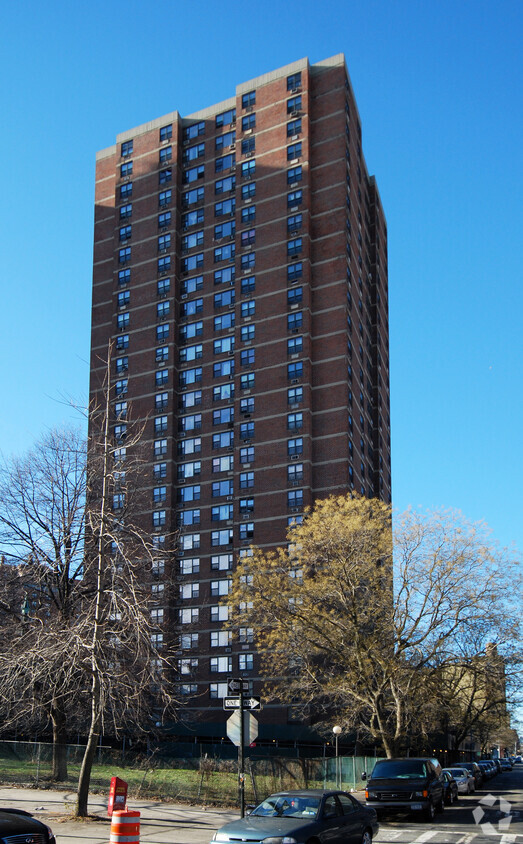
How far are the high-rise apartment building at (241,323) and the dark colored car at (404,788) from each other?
124 ft

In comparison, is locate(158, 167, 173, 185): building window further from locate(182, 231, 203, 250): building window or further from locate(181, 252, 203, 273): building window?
locate(181, 252, 203, 273): building window

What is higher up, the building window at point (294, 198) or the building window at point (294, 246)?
the building window at point (294, 198)

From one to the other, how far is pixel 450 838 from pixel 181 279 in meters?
65.3

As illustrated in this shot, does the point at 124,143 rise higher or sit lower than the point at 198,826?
higher

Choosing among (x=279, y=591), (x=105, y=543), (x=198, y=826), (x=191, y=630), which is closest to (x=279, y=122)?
(x=191, y=630)

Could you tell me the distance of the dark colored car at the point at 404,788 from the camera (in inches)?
864

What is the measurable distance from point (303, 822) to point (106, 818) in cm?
822

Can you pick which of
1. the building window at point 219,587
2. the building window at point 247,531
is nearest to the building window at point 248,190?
the building window at point 247,531

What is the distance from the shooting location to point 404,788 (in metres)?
22.2

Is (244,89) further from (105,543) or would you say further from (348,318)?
(105,543)

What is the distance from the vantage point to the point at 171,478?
72.2 metres

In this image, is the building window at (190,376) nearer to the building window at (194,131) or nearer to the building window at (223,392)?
the building window at (223,392)

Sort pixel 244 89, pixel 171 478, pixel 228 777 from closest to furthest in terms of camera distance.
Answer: pixel 228 777 → pixel 171 478 → pixel 244 89

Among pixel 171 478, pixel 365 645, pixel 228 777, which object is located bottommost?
pixel 228 777
